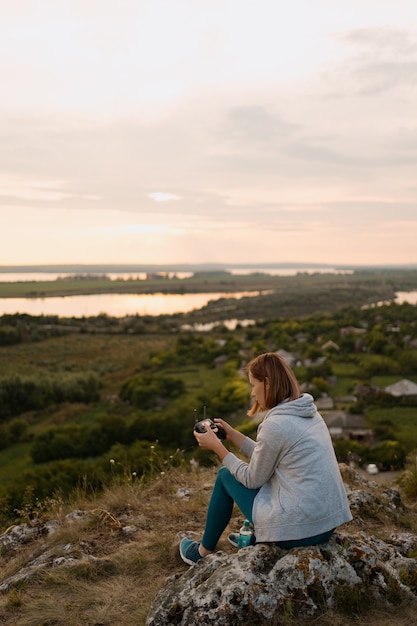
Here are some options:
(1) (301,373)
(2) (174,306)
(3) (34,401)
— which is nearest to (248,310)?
(2) (174,306)

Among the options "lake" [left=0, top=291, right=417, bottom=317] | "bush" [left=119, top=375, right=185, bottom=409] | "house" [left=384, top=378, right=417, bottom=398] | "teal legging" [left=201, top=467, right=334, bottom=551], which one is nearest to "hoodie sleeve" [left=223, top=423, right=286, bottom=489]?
"teal legging" [left=201, top=467, right=334, bottom=551]

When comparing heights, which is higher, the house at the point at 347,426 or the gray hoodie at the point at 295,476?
the gray hoodie at the point at 295,476

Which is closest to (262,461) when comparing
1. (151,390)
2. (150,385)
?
(151,390)

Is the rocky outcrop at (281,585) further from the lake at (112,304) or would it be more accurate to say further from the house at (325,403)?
the lake at (112,304)

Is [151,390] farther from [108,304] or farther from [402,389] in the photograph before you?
[108,304]

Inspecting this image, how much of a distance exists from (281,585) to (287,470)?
67 cm

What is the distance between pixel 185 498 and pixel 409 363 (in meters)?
46.3

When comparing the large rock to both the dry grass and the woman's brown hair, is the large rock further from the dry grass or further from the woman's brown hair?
the woman's brown hair

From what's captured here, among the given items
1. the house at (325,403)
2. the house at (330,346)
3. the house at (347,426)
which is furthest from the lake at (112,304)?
the house at (347,426)

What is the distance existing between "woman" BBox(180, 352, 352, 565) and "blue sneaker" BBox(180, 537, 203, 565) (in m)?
0.74

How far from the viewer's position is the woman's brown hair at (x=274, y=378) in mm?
3307

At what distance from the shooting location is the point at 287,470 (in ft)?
10.5

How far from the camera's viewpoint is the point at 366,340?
59125 millimetres

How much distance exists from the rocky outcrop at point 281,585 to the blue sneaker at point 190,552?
0.32 m
